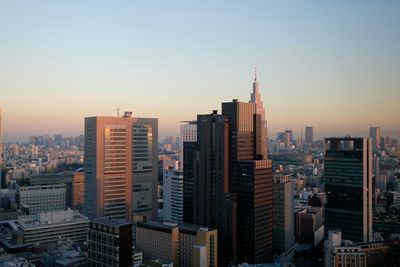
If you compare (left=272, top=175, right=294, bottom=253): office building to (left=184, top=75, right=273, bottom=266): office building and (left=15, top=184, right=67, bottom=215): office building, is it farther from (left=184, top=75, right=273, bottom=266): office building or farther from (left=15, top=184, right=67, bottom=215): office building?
(left=15, top=184, right=67, bottom=215): office building

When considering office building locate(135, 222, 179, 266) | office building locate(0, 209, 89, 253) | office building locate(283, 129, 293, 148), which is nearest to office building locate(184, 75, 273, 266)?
office building locate(135, 222, 179, 266)

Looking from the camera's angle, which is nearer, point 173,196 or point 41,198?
point 173,196

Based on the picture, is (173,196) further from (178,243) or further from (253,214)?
(253,214)

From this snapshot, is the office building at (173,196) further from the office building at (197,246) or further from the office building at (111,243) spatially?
the office building at (111,243)

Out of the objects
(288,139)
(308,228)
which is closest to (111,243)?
(308,228)

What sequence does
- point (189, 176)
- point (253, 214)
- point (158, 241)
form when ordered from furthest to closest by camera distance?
point (189, 176)
point (158, 241)
point (253, 214)

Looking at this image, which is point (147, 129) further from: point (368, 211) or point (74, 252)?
point (368, 211)
